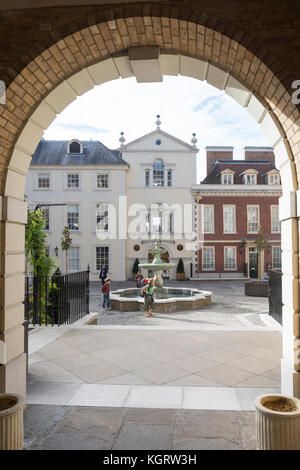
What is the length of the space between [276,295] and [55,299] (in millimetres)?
6657

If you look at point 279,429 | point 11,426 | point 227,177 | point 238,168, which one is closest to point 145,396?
point 11,426

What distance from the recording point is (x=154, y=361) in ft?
19.8

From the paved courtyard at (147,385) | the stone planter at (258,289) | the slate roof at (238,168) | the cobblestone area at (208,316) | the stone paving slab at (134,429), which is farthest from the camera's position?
the slate roof at (238,168)

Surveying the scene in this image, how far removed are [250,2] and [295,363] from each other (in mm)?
4296

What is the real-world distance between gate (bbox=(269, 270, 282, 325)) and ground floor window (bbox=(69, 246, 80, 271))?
19.9 metres

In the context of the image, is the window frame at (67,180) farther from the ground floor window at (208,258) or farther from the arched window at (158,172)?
the ground floor window at (208,258)

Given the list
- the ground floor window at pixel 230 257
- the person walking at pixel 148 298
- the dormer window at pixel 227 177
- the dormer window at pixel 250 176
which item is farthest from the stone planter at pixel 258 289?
the dormer window at pixel 250 176

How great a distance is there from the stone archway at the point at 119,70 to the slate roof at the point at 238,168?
90.1ft

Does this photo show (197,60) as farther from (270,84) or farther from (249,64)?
(270,84)

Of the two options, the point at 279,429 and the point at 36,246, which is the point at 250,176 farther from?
the point at 279,429

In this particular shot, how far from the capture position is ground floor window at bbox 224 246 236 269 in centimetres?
2953

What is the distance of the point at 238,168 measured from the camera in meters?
32.0

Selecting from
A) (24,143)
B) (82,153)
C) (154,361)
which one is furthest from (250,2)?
(82,153)

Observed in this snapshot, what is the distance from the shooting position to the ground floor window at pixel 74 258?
28031mm
